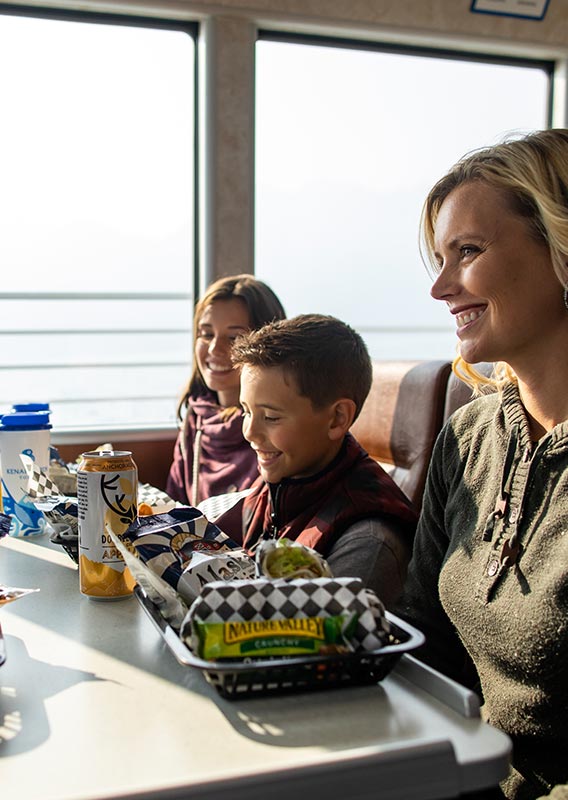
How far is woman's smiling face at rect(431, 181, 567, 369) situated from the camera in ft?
3.72

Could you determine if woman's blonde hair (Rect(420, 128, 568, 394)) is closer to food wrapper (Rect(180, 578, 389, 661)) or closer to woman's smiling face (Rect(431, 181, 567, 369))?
woman's smiling face (Rect(431, 181, 567, 369))

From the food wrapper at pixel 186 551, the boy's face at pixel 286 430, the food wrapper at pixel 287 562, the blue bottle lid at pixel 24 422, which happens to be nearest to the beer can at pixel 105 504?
the food wrapper at pixel 186 551

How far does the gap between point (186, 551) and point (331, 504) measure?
406 mm

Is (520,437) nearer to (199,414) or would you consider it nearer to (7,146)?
(199,414)

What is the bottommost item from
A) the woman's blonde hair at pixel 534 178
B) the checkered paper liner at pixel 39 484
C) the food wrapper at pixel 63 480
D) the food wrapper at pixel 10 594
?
the food wrapper at pixel 63 480

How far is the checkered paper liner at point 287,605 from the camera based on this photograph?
0.73 metres

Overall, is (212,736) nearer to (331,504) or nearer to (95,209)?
(331,504)

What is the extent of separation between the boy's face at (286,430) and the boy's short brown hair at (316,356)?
0.06 feet

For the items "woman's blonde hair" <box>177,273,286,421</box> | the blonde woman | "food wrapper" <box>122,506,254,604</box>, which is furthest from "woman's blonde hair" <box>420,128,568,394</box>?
"woman's blonde hair" <box>177,273,286,421</box>

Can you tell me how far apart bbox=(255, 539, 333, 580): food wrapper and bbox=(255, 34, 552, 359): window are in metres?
2.59

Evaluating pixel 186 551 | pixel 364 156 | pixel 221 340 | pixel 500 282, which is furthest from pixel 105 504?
pixel 364 156

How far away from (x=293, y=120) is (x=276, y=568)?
330cm

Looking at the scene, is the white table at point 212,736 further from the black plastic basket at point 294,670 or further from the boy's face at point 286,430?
the boy's face at point 286,430

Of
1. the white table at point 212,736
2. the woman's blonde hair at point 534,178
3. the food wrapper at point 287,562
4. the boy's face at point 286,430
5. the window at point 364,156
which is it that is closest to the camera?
the white table at point 212,736
